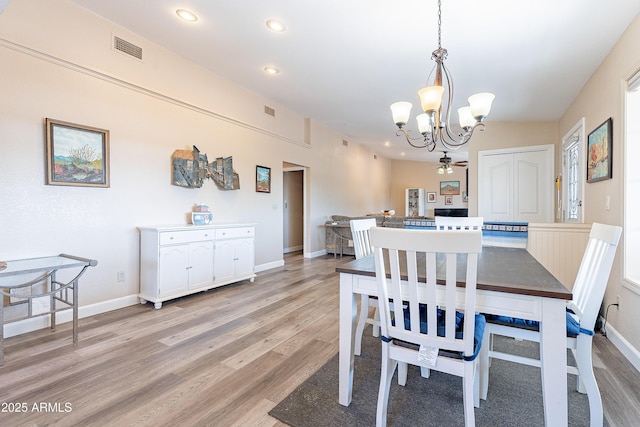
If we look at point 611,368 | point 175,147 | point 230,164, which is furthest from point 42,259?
point 611,368

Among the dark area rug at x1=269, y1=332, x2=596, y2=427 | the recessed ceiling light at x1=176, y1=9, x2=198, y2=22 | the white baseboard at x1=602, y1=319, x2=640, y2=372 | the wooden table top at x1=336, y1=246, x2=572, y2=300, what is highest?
the recessed ceiling light at x1=176, y1=9, x2=198, y2=22

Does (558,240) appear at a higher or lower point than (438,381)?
higher

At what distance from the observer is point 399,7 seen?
2.46 m

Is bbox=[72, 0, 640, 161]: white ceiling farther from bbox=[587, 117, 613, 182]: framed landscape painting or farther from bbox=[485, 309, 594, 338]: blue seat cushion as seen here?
bbox=[485, 309, 594, 338]: blue seat cushion

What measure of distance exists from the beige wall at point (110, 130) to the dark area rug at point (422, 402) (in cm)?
254

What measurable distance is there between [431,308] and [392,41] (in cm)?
279

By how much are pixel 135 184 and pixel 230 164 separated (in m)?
1.36

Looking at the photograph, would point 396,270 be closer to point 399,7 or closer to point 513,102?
point 399,7

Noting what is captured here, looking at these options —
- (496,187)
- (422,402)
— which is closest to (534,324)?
(422,402)

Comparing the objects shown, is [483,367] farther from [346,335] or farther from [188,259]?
[188,259]

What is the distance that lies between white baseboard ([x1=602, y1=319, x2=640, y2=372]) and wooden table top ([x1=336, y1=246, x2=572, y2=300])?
1015mm

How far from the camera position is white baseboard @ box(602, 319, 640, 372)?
2.02m

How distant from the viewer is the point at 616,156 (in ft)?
8.00

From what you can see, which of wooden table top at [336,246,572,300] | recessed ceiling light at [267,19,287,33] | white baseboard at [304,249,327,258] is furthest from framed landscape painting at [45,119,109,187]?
white baseboard at [304,249,327,258]
